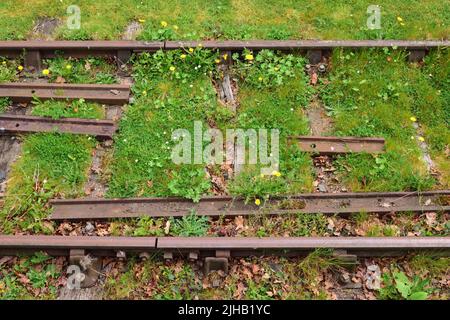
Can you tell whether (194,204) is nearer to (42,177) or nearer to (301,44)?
(42,177)

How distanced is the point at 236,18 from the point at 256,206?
3.24 metres

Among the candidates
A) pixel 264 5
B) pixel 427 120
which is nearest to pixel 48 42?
pixel 264 5

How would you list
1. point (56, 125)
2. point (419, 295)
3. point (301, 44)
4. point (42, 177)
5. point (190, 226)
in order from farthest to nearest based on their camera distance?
point (301, 44) → point (56, 125) → point (42, 177) → point (190, 226) → point (419, 295)

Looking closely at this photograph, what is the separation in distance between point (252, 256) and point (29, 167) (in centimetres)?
288

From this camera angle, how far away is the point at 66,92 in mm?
6191

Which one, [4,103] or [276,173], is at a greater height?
[4,103]

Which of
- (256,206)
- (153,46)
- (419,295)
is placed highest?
(153,46)

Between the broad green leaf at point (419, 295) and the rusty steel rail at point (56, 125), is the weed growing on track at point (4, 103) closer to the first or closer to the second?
the rusty steel rail at point (56, 125)

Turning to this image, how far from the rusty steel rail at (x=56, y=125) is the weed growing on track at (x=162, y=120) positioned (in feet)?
0.66

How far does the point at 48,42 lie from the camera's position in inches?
256

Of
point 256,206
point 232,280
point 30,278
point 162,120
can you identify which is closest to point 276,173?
point 256,206

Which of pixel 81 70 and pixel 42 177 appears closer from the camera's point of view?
pixel 42 177
